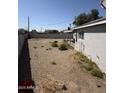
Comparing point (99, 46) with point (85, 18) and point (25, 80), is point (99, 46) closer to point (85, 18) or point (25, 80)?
point (25, 80)

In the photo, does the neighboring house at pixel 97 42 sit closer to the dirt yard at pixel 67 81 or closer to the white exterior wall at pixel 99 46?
the white exterior wall at pixel 99 46

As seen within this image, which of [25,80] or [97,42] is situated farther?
[97,42]

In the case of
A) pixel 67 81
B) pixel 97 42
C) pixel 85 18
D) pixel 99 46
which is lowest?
pixel 67 81

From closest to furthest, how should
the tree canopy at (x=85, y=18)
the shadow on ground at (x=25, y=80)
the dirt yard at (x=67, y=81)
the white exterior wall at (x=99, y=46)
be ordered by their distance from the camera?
the shadow on ground at (x=25, y=80)
the dirt yard at (x=67, y=81)
the white exterior wall at (x=99, y=46)
the tree canopy at (x=85, y=18)

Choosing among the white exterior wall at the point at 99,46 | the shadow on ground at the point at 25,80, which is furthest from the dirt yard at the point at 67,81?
the white exterior wall at the point at 99,46

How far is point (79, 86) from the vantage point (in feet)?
14.1

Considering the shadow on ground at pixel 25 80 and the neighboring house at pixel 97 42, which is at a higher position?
the neighboring house at pixel 97 42

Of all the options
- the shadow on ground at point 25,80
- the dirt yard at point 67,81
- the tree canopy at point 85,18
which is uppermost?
the tree canopy at point 85,18

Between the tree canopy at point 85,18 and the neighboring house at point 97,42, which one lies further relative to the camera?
the tree canopy at point 85,18

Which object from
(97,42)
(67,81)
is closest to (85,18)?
(97,42)
